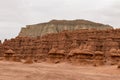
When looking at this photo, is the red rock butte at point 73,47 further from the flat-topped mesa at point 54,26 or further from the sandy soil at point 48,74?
the flat-topped mesa at point 54,26

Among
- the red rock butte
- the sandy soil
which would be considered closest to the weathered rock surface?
the red rock butte

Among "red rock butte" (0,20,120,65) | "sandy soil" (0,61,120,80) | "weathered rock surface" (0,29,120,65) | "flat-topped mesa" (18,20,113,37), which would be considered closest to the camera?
"sandy soil" (0,61,120,80)

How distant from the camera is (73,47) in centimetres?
6806

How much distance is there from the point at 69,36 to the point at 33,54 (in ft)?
49.4

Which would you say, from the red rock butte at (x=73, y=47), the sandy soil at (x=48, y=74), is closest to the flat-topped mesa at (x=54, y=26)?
the red rock butte at (x=73, y=47)

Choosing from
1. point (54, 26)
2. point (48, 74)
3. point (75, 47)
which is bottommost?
point (48, 74)

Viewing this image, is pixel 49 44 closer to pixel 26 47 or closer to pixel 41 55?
pixel 41 55

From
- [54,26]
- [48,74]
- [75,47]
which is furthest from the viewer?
[54,26]

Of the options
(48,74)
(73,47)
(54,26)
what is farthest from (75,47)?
(54,26)

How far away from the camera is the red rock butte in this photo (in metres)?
42.3

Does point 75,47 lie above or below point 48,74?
above

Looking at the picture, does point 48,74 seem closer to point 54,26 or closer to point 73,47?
point 73,47

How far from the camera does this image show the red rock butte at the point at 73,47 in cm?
4234

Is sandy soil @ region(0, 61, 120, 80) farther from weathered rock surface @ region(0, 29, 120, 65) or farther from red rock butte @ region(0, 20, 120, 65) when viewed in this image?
red rock butte @ region(0, 20, 120, 65)
